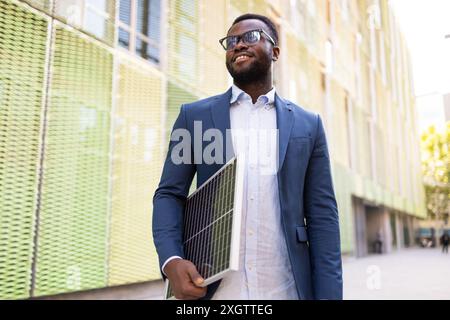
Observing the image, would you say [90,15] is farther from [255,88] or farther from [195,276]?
[195,276]

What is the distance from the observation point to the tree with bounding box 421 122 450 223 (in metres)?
34.0

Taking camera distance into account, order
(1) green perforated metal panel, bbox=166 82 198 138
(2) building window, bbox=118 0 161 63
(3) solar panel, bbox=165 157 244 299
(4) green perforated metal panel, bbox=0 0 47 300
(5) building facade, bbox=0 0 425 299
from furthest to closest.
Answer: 1. (1) green perforated metal panel, bbox=166 82 198 138
2. (2) building window, bbox=118 0 161 63
3. (5) building facade, bbox=0 0 425 299
4. (4) green perforated metal panel, bbox=0 0 47 300
5. (3) solar panel, bbox=165 157 244 299

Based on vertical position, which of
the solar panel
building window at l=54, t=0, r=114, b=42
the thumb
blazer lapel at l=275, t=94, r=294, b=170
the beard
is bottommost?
the thumb

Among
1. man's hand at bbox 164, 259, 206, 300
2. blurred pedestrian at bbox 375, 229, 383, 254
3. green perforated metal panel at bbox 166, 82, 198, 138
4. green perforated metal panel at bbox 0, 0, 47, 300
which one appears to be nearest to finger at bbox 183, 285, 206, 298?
man's hand at bbox 164, 259, 206, 300

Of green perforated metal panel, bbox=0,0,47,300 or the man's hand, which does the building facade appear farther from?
the man's hand

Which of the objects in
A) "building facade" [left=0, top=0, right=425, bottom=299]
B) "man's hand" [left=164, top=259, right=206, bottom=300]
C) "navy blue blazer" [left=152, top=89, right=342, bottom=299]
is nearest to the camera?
"man's hand" [left=164, top=259, right=206, bottom=300]

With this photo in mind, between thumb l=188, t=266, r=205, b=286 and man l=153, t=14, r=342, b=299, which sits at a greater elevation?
man l=153, t=14, r=342, b=299

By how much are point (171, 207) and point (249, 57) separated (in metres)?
0.69

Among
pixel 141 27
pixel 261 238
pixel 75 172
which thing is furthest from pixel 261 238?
pixel 141 27

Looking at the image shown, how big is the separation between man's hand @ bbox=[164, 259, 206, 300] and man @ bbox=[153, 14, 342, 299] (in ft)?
0.30

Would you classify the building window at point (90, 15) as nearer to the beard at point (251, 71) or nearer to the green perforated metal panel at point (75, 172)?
the green perforated metal panel at point (75, 172)

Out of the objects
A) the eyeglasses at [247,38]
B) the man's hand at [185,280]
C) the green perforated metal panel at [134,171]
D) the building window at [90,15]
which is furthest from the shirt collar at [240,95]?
the green perforated metal panel at [134,171]

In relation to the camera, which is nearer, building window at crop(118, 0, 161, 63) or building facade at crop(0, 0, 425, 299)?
building facade at crop(0, 0, 425, 299)

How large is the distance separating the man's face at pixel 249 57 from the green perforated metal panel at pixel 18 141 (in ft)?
12.9
